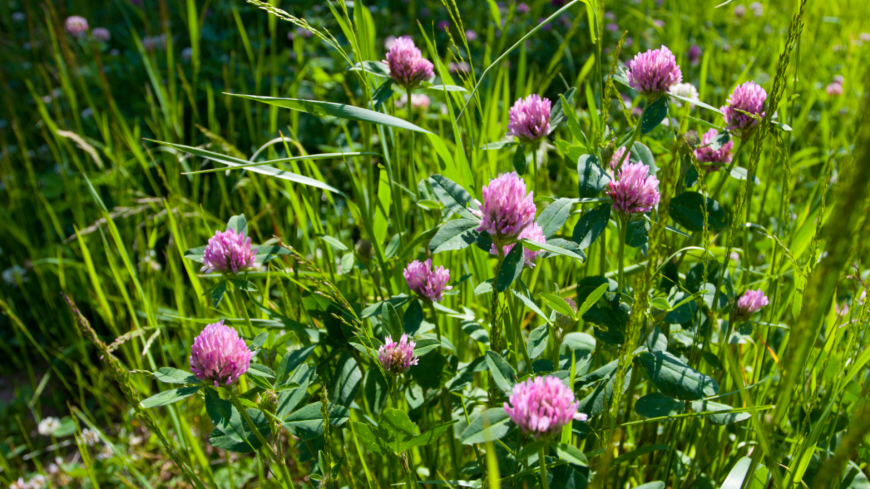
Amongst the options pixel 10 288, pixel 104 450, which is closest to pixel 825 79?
pixel 104 450

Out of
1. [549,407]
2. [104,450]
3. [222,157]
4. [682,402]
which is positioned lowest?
[104,450]

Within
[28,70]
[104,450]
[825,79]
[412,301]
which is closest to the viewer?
[412,301]

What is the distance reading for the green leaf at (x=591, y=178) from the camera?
93 cm

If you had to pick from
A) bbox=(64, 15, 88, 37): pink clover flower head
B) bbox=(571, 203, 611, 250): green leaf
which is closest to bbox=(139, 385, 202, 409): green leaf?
bbox=(571, 203, 611, 250): green leaf

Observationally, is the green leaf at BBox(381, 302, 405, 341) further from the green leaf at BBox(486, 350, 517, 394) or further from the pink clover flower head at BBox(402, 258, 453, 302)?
the green leaf at BBox(486, 350, 517, 394)

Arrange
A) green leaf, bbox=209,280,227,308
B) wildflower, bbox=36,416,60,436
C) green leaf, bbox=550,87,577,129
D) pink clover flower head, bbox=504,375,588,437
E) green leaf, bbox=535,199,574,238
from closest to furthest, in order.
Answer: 1. pink clover flower head, bbox=504,375,588,437
2. green leaf, bbox=535,199,574,238
3. green leaf, bbox=209,280,227,308
4. green leaf, bbox=550,87,577,129
5. wildflower, bbox=36,416,60,436

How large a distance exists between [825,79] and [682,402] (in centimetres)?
278

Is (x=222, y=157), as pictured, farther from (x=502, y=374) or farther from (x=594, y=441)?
(x=594, y=441)

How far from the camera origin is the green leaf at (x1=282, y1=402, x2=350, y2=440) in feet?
3.05

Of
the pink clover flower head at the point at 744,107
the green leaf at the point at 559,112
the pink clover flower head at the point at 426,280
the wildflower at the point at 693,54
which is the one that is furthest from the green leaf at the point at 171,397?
the wildflower at the point at 693,54

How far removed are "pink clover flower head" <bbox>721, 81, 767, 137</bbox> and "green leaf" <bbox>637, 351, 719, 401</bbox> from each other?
0.46 meters

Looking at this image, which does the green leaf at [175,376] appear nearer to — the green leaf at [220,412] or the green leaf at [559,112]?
the green leaf at [220,412]

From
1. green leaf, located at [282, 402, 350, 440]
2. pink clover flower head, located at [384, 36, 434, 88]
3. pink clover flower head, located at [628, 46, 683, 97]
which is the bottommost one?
green leaf, located at [282, 402, 350, 440]

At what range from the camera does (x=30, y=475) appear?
1.87 meters
